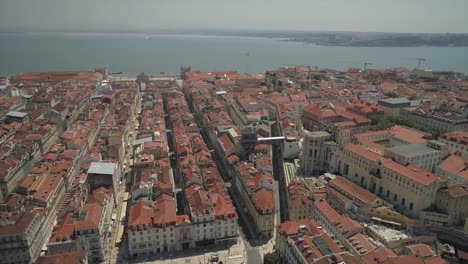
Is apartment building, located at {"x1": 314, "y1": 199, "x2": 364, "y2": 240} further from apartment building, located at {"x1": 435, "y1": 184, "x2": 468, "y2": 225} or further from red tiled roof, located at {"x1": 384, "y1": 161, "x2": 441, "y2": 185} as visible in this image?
apartment building, located at {"x1": 435, "y1": 184, "x2": 468, "y2": 225}

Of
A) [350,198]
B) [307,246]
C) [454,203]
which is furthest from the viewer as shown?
[350,198]

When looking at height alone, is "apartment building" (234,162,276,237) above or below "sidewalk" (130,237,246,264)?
above

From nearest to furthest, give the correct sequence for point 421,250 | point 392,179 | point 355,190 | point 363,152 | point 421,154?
point 421,250, point 355,190, point 392,179, point 421,154, point 363,152

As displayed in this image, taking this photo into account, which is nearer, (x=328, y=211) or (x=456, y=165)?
(x=328, y=211)

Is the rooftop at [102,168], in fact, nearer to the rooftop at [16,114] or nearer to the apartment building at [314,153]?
the apartment building at [314,153]

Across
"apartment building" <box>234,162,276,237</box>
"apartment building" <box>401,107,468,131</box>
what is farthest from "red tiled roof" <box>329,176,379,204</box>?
"apartment building" <box>401,107,468,131</box>

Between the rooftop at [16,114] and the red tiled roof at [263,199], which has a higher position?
the rooftop at [16,114]

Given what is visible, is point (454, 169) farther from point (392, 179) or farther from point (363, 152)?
point (363, 152)

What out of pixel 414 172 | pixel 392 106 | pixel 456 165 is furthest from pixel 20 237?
pixel 392 106

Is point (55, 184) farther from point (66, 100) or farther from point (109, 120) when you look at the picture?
point (66, 100)

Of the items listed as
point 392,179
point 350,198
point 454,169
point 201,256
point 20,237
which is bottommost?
point 201,256

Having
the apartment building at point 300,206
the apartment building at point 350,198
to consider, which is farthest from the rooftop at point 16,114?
the apartment building at point 350,198

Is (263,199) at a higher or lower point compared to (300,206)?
higher
